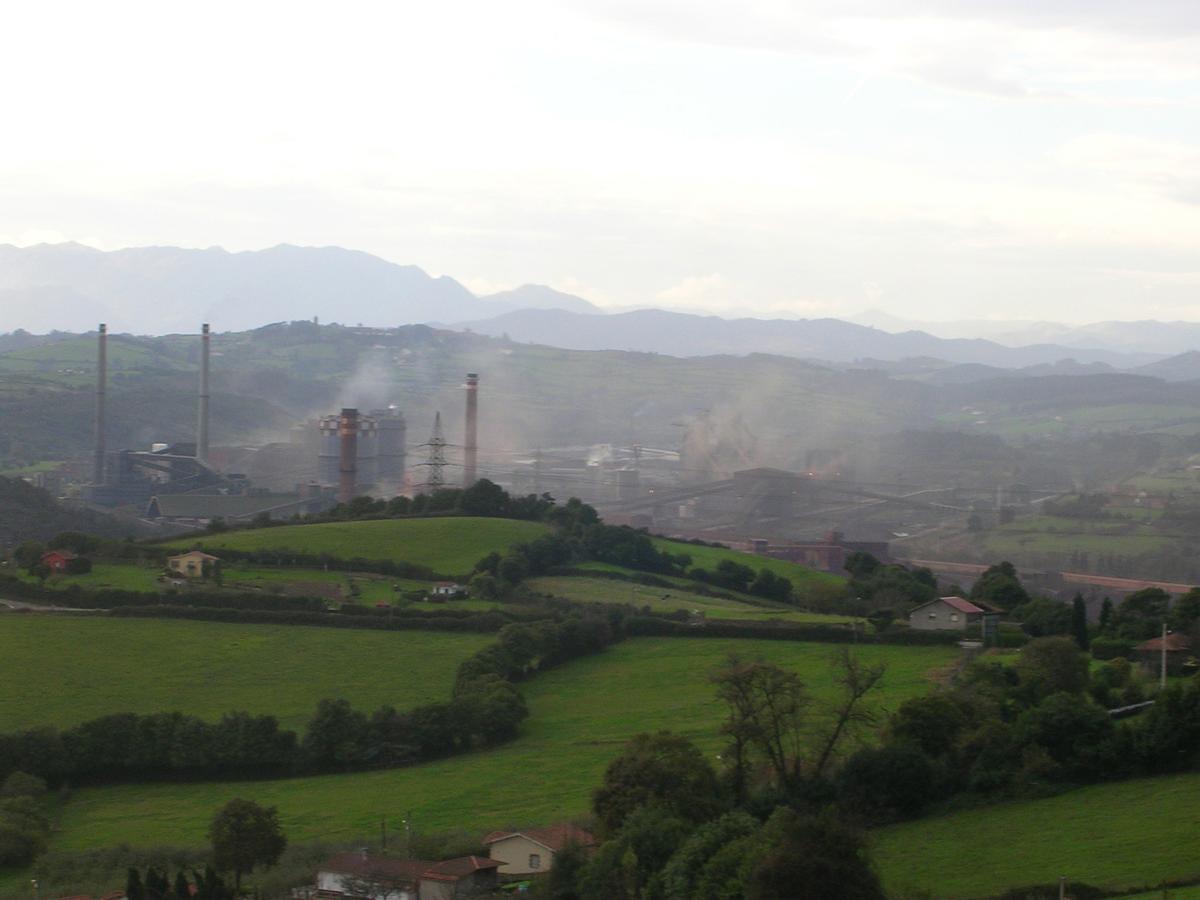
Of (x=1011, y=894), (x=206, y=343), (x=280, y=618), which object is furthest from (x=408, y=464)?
(x=1011, y=894)

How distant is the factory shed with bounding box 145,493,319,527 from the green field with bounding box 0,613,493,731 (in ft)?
94.3

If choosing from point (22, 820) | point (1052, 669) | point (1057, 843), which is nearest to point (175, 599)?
point (22, 820)

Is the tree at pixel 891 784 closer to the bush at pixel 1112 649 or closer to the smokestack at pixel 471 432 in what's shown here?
the bush at pixel 1112 649

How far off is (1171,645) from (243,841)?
501 inches

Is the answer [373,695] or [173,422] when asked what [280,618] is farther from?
[173,422]

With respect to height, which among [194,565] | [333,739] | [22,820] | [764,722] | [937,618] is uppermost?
[764,722]

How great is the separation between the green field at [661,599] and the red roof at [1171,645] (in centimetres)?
693

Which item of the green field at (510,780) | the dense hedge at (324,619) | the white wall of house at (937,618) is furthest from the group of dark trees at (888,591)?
the dense hedge at (324,619)

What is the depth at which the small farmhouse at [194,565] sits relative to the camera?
3284cm

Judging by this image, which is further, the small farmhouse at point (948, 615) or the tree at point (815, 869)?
the small farmhouse at point (948, 615)

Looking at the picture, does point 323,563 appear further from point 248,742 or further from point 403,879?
point 403,879

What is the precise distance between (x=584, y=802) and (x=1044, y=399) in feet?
388

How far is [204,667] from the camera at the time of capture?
25.8 meters

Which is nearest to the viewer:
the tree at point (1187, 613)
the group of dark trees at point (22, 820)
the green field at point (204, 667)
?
the group of dark trees at point (22, 820)
